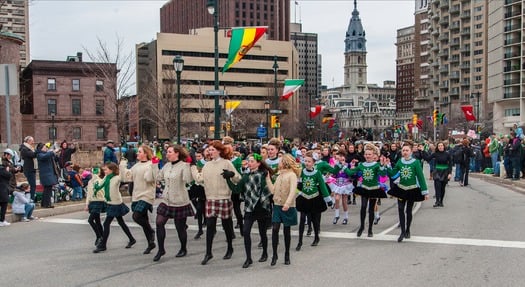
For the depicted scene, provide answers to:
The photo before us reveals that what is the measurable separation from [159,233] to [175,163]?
48.1 inches

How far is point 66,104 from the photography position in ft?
224

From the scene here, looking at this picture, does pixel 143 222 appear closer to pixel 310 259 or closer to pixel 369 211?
pixel 310 259

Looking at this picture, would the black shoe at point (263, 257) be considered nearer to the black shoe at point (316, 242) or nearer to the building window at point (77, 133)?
the black shoe at point (316, 242)

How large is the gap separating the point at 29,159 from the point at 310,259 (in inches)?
394

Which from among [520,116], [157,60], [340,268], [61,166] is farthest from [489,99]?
[340,268]

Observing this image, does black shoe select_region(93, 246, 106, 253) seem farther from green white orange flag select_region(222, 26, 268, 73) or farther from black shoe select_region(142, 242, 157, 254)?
green white orange flag select_region(222, 26, 268, 73)

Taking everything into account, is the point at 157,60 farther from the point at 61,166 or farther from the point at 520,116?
the point at 61,166

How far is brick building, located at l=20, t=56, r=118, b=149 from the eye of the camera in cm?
6675

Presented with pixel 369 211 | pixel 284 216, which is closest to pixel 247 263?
pixel 284 216

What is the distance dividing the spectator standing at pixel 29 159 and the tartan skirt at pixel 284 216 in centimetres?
917

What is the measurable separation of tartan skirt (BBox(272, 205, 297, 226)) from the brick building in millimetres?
59834

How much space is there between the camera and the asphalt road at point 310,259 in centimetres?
758

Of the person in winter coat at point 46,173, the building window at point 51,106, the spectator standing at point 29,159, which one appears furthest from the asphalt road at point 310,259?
the building window at point 51,106

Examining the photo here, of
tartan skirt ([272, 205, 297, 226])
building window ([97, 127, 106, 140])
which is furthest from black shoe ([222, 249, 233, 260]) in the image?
building window ([97, 127, 106, 140])
